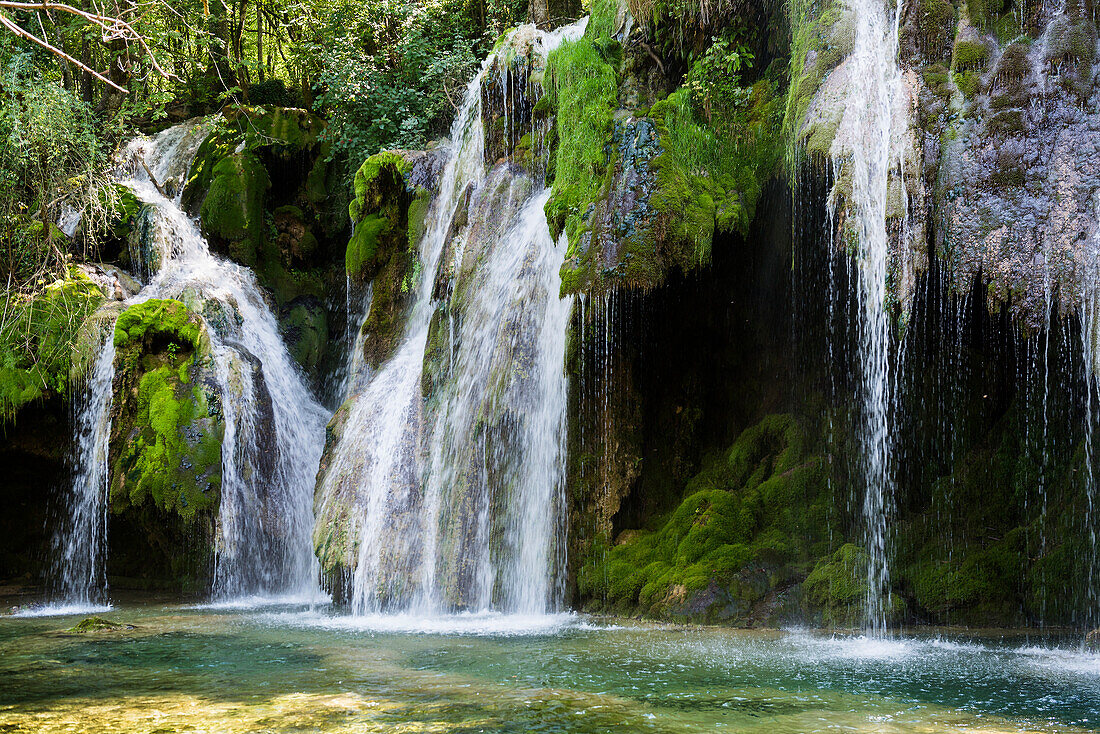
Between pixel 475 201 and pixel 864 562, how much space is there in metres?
7.95

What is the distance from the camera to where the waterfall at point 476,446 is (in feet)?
Answer: 36.1

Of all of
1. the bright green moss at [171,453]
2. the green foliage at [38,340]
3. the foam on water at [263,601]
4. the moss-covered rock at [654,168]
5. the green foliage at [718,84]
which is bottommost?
the foam on water at [263,601]

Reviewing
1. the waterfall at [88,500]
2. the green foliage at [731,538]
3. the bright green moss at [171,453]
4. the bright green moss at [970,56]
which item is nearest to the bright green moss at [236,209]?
the waterfall at [88,500]

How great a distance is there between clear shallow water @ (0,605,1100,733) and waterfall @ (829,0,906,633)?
79.3 inches

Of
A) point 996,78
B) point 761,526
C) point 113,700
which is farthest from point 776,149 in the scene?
point 113,700

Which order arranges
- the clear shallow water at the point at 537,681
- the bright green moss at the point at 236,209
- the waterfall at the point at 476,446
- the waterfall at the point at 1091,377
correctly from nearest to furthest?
the clear shallow water at the point at 537,681 → the waterfall at the point at 1091,377 → the waterfall at the point at 476,446 → the bright green moss at the point at 236,209

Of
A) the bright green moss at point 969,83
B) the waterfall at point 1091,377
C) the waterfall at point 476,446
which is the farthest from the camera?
the waterfall at point 476,446

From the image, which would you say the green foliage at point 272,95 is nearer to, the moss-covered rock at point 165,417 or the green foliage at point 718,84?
the moss-covered rock at point 165,417

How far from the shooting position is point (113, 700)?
5.90 m

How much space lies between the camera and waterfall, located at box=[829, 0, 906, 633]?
872 cm

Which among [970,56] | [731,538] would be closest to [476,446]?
[731,538]

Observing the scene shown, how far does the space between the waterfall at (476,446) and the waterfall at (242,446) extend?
1.62m

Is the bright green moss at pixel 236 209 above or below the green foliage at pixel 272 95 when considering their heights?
below

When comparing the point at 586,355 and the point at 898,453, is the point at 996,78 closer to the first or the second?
the point at 898,453
